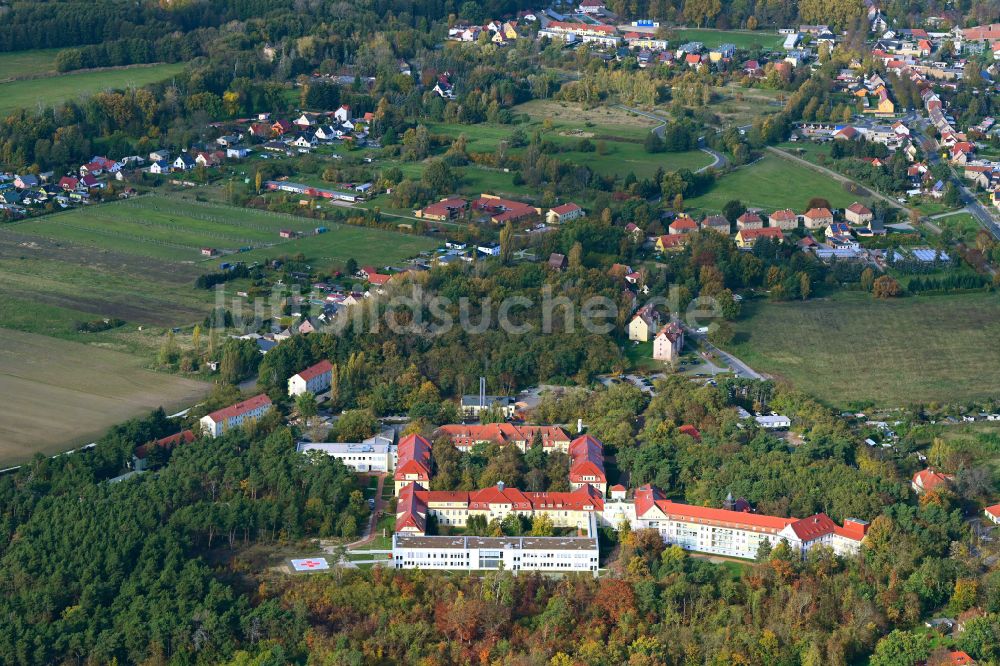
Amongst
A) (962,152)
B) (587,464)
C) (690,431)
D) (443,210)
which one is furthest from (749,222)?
(587,464)

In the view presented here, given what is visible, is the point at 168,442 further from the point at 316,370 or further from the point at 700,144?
the point at 700,144

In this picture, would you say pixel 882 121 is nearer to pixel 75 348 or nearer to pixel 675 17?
pixel 675 17

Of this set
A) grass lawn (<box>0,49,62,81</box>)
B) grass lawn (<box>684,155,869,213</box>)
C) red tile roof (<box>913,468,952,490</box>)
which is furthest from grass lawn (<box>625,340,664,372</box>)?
grass lawn (<box>0,49,62,81</box>)

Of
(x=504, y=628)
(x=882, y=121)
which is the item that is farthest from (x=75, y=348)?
(x=882, y=121)

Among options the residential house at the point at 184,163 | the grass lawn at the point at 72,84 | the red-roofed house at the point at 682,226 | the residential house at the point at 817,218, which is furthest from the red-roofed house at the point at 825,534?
the grass lawn at the point at 72,84

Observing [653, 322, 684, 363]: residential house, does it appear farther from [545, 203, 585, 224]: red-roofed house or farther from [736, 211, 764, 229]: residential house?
[545, 203, 585, 224]: red-roofed house

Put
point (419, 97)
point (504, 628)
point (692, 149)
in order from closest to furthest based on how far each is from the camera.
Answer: point (504, 628)
point (692, 149)
point (419, 97)
